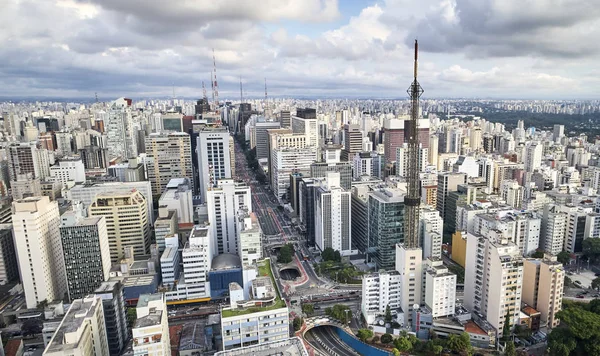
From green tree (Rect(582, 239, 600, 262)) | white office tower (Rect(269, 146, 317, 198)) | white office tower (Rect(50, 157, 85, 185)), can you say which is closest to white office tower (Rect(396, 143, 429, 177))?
white office tower (Rect(269, 146, 317, 198))

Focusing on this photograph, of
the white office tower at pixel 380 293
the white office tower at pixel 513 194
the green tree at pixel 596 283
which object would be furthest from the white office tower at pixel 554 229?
the white office tower at pixel 380 293

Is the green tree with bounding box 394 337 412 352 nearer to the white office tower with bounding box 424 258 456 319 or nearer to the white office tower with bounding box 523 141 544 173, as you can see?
the white office tower with bounding box 424 258 456 319

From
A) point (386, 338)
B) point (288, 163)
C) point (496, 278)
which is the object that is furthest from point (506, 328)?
point (288, 163)

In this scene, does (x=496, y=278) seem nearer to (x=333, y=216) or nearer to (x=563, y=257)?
(x=563, y=257)

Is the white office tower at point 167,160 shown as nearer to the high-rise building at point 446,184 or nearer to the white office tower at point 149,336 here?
the high-rise building at point 446,184

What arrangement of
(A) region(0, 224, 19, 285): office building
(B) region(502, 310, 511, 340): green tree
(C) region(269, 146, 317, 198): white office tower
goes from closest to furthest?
(B) region(502, 310, 511, 340): green tree → (A) region(0, 224, 19, 285): office building → (C) region(269, 146, 317, 198): white office tower

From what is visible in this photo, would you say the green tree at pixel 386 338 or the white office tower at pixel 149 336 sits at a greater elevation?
the white office tower at pixel 149 336
